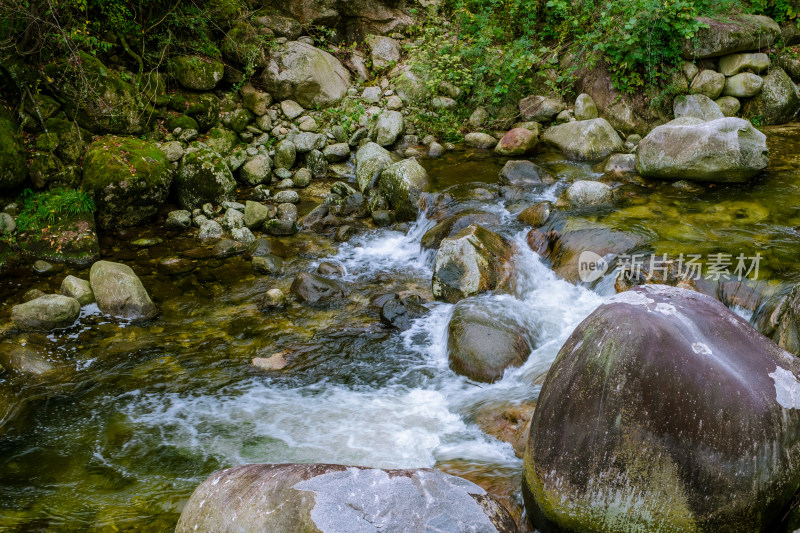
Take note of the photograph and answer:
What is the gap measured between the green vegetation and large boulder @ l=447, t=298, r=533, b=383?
5.94m

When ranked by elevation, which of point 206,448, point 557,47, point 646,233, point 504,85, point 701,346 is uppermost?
point 557,47

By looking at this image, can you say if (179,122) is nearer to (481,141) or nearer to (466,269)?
(481,141)

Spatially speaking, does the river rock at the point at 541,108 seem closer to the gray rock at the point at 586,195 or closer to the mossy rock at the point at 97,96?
the gray rock at the point at 586,195

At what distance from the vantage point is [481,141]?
10797mm

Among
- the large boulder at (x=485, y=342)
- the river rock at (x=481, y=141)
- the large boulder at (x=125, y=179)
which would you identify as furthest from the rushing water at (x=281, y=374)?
the river rock at (x=481, y=141)

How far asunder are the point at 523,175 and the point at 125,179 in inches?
257

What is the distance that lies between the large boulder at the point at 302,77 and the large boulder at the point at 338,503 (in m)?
9.98

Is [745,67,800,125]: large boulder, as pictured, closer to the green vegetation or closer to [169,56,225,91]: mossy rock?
[169,56,225,91]: mossy rock

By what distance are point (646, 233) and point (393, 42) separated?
907 cm

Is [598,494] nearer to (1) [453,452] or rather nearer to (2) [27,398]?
(1) [453,452]

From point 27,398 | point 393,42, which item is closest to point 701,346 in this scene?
point 27,398

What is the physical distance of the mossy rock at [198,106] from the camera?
10.2 meters

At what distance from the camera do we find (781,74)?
33.7 feet

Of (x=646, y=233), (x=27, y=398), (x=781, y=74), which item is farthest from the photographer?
(x=781, y=74)
